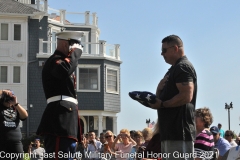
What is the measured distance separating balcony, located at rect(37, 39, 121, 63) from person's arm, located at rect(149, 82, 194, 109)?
137 feet

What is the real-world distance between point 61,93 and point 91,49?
43366 mm

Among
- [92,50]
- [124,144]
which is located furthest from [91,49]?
[124,144]

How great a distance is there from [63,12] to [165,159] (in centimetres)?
4762

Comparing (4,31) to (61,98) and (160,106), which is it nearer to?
(61,98)

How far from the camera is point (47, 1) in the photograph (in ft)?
171

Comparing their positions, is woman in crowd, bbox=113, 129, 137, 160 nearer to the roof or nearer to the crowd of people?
the crowd of people

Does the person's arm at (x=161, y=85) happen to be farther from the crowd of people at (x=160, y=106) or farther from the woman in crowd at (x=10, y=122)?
the woman in crowd at (x=10, y=122)

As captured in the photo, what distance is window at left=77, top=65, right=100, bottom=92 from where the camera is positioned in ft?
167

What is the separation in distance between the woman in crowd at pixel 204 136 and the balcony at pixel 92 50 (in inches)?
1568

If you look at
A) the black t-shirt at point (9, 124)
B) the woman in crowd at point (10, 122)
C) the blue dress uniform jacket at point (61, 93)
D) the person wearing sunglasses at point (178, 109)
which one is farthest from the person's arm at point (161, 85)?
the black t-shirt at point (9, 124)

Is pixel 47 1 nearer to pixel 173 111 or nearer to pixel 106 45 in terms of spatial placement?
pixel 106 45

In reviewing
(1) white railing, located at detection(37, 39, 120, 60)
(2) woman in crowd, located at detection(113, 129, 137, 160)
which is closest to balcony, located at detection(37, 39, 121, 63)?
(1) white railing, located at detection(37, 39, 120, 60)

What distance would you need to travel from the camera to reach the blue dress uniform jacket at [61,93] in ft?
26.5

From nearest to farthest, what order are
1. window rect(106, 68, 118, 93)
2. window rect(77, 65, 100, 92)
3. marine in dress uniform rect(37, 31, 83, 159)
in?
marine in dress uniform rect(37, 31, 83, 159) < window rect(77, 65, 100, 92) < window rect(106, 68, 118, 93)
